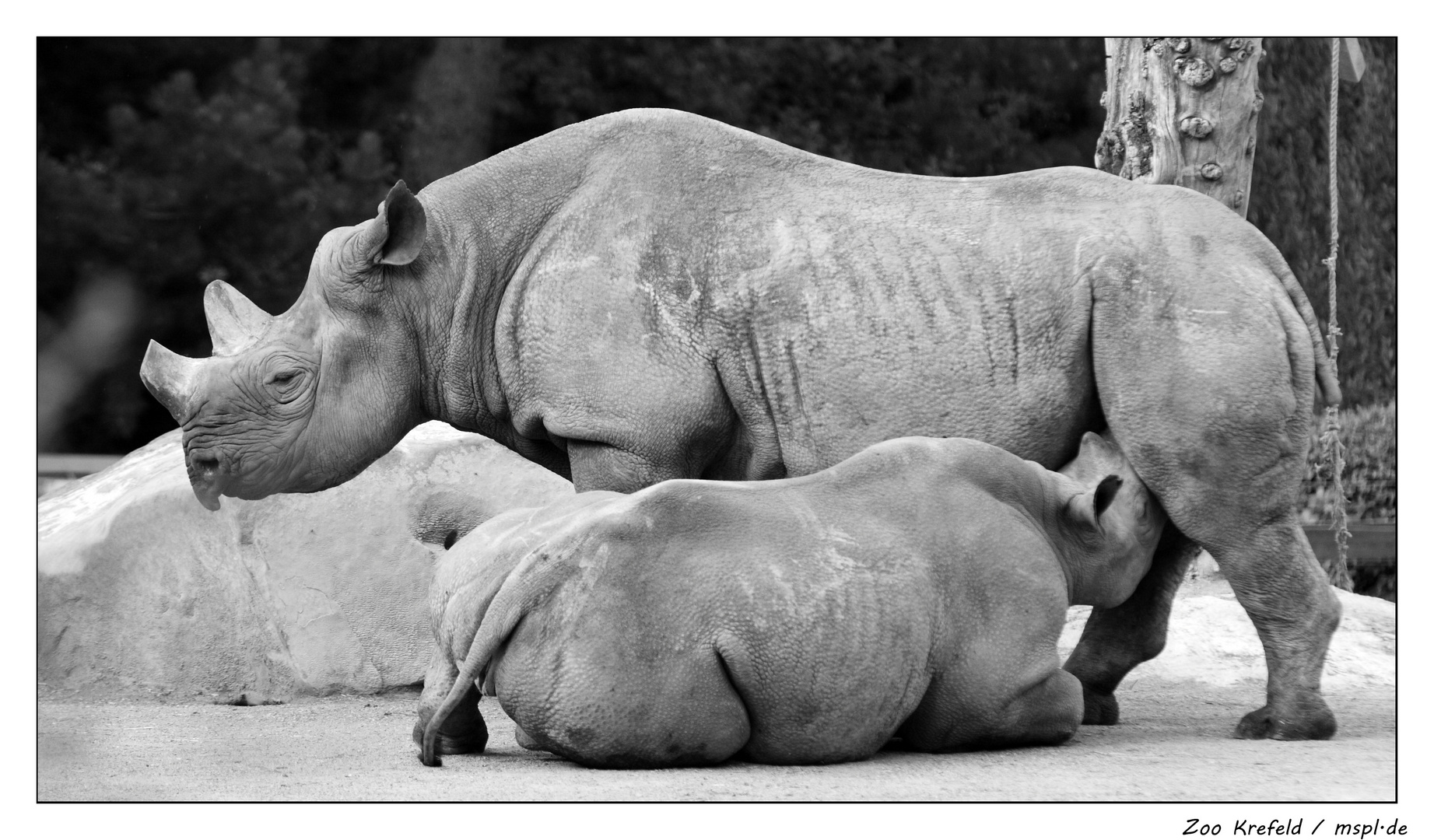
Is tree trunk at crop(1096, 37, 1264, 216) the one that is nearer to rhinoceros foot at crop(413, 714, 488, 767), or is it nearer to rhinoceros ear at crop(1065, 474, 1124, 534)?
rhinoceros ear at crop(1065, 474, 1124, 534)

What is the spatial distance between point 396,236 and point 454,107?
6.18 metres

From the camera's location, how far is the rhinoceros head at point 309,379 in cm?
488

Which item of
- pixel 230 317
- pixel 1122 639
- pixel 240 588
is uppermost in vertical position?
pixel 230 317

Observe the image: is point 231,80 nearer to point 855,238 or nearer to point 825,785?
point 855,238

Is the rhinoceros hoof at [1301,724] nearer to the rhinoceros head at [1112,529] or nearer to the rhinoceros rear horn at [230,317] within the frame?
the rhinoceros head at [1112,529]

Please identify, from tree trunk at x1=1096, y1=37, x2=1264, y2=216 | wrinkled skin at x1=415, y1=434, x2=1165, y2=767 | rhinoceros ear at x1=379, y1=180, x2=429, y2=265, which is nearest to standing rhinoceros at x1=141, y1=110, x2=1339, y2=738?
rhinoceros ear at x1=379, y1=180, x2=429, y2=265

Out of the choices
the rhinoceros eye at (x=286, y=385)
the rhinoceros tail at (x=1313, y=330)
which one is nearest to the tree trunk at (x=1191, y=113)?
the rhinoceros tail at (x=1313, y=330)

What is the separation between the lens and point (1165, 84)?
7.05 metres

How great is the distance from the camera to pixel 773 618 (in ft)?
13.3

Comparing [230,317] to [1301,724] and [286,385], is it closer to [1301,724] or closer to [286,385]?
[286,385]

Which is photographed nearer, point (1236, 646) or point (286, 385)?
point (286, 385)

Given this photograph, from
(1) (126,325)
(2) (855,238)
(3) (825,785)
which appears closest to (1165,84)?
(2) (855,238)

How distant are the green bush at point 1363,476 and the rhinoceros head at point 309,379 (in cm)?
804

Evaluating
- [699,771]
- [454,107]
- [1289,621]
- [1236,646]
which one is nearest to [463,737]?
[699,771]
